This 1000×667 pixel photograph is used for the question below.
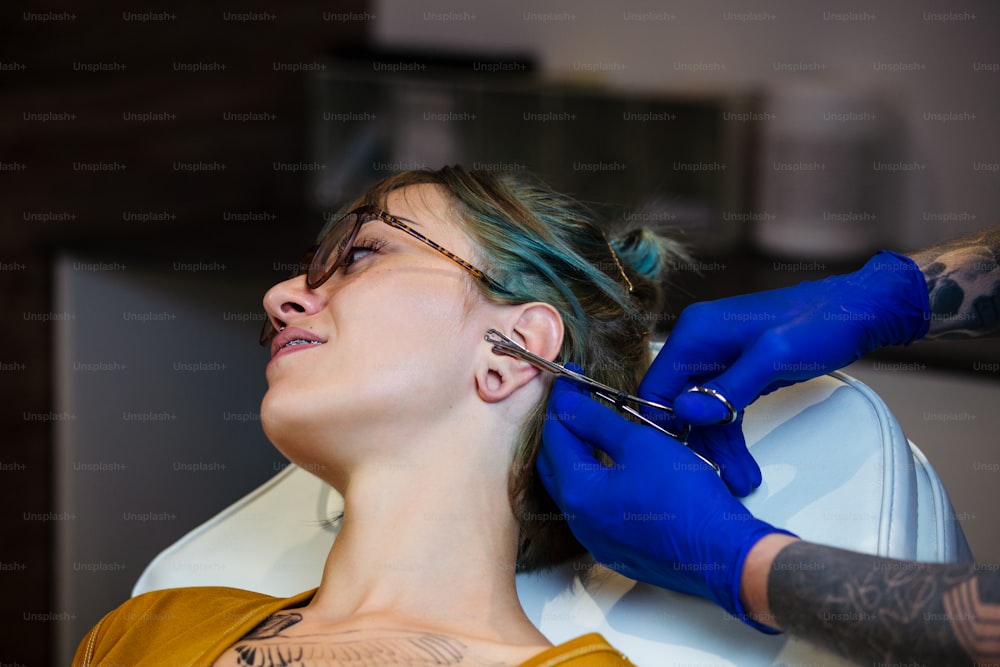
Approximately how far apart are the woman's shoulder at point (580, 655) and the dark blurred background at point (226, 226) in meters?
1.12

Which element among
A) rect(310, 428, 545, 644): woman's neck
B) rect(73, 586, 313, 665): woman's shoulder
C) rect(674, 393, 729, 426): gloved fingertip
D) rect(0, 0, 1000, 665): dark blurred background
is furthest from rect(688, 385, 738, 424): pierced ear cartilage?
rect(0, 0, 1000, 665): dark blurred background

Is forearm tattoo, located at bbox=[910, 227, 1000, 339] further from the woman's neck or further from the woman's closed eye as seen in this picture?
the woman's closed eye

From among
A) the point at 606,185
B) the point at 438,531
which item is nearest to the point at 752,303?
the point at 438,531

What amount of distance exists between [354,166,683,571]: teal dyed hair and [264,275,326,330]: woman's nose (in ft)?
0.50

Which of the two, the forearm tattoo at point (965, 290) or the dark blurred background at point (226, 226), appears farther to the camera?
the dark blurred background at point (226, 226)

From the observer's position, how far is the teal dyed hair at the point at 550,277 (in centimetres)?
122

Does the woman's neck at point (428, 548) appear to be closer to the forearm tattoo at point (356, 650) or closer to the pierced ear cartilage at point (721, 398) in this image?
the forearm tattoo at point (356, 650)

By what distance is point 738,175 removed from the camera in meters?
2.62

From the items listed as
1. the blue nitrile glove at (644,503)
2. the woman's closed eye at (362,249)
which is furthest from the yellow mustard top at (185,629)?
the woman's closed eye at (362,249)

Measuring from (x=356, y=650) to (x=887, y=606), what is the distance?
520 mm

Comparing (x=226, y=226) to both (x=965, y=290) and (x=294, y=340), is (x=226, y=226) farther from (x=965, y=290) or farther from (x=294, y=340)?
(x=965, y=290)

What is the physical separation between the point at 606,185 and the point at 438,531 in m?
1.85

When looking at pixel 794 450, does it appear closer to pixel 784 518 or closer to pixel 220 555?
pixel 784 518

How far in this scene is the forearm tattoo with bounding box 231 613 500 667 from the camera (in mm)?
995
